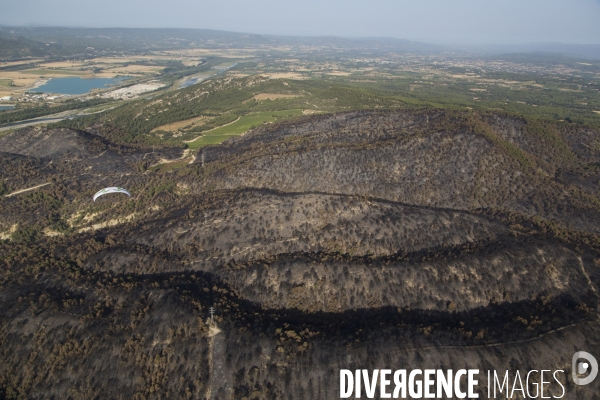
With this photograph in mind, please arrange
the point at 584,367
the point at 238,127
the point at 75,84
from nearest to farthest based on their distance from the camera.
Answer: the point at 584,367 → the point at 238,127 → the point at 75,84

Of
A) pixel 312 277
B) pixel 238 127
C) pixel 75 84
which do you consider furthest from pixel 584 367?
pixel 75 84

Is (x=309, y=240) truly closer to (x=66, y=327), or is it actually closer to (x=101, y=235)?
(x=66, y=327)

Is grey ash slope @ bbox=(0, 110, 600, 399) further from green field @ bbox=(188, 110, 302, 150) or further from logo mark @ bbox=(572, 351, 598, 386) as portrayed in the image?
green field @ bbox=(188, 110, 302, 150)

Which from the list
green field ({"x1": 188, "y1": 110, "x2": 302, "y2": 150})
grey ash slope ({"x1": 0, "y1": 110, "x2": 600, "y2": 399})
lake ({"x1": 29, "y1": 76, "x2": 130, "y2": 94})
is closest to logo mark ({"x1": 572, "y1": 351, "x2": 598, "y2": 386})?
grey ash slope ({"x1": 0, "y1": 110, "x2": 600, "y2": 399})

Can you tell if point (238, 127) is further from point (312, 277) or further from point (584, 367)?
point (584, 367)

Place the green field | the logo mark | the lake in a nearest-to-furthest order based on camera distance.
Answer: the logo mark < the green field < the lake

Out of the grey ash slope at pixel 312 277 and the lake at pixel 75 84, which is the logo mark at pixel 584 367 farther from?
the lake at pixel 75 84
